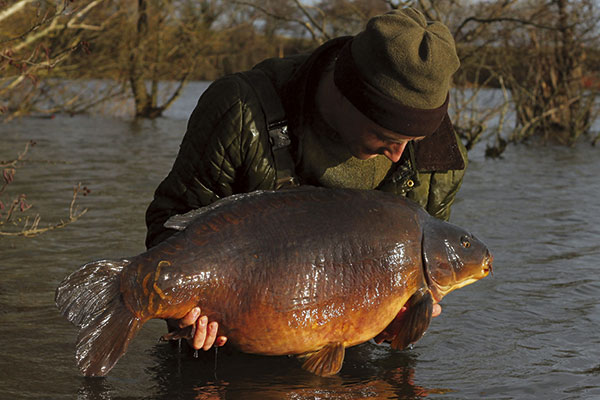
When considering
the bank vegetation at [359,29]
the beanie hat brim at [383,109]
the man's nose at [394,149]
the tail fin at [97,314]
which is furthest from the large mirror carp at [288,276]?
the bank vegetation at [359,29]

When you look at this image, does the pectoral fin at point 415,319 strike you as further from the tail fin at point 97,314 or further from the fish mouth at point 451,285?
the tail fin at point 97,314

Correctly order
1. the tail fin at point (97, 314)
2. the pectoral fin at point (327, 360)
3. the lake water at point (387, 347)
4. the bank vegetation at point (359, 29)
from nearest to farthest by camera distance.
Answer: the tail fin at point (97, 314)
the pectoral fin at point (327, 360)
the lake water at point (387, 347)
the bank vegetation at point (359, 29)

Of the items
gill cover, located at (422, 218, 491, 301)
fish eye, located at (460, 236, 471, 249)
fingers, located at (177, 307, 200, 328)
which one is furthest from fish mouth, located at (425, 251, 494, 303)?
fingers, located at (177, 307, 200, 328)

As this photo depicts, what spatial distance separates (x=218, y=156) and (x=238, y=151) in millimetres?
94

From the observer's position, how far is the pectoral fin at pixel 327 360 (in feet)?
10.6

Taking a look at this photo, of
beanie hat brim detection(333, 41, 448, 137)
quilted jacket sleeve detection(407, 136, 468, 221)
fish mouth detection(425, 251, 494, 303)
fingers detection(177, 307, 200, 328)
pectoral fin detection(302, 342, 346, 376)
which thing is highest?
beanie hat brim detection(333, 41, 448, 137)

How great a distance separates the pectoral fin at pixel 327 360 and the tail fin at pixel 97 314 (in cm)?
73

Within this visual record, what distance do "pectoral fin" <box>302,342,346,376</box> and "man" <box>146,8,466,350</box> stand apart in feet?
1.33

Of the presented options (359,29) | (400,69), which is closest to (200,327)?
(400,69)

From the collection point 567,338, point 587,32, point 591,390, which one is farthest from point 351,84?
point 587,32

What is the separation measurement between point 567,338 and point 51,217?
5.35m

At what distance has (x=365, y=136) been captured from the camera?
3449mm

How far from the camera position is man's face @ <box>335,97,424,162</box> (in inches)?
133

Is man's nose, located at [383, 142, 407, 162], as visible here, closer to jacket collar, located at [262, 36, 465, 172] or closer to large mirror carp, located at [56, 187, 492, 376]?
large mirror carp, located at [56, 187, 492, 376]
